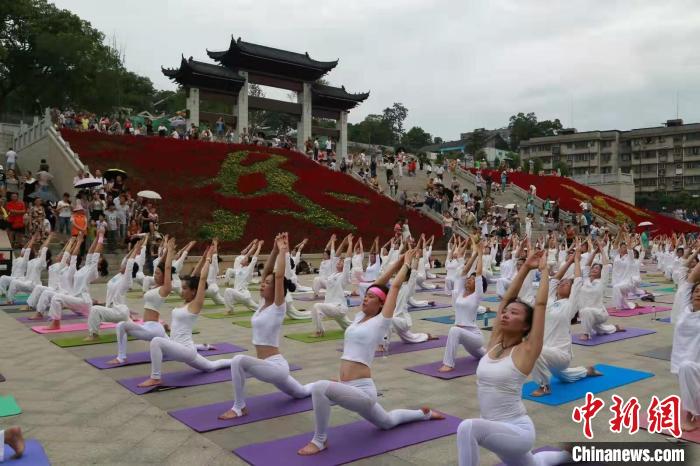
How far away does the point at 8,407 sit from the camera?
6.52m

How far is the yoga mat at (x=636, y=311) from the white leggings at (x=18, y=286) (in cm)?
1378

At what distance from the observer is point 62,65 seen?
4097 centimetres

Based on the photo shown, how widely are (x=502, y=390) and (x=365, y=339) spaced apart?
5.14ft

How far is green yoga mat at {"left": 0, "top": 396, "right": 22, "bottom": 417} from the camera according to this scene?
6340 mm

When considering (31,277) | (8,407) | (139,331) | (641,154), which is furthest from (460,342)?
(641,154)

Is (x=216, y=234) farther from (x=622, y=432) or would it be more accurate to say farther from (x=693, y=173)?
(x=693, y=173)

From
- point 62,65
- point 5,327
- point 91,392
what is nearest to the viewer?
point 91,392

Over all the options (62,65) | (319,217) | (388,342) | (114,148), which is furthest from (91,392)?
(62,65)

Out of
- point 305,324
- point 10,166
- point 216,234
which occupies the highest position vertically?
point 10,166

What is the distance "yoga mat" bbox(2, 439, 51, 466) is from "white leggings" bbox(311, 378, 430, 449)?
92.3 inches

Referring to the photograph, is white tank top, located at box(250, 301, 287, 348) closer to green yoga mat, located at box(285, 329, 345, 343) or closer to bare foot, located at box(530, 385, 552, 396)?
bare foot, located at box(530, 385, 552, 396)

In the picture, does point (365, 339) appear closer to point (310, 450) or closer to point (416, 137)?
point (310, 450)

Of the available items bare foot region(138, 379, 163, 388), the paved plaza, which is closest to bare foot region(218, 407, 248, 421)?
the paved plaza

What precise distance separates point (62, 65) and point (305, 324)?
37292 mm
